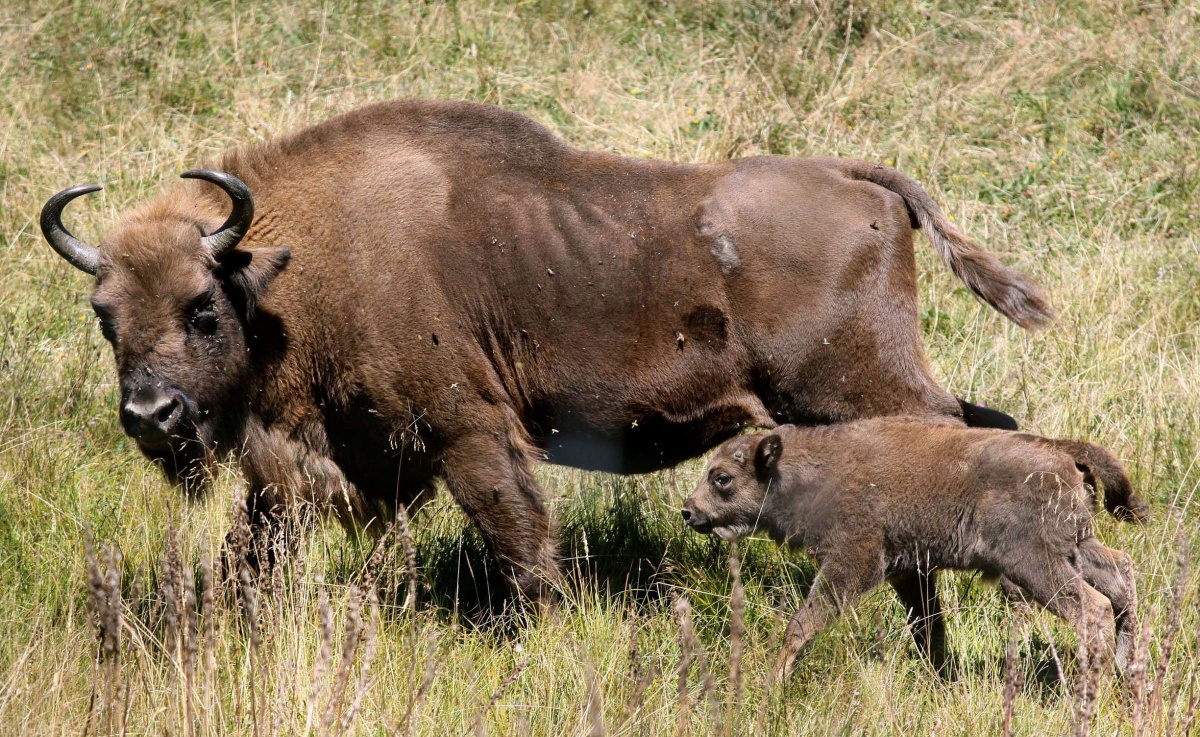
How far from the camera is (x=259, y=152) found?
5590 millimetres

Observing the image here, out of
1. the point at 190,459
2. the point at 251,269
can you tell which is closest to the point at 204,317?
the point at 251,269

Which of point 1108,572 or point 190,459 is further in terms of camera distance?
point 190,459

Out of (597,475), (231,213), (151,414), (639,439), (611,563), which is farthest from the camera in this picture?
(597,475)

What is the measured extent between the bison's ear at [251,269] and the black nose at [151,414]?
1.71ft

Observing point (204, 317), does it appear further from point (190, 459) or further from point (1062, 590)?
point (1062, 590)

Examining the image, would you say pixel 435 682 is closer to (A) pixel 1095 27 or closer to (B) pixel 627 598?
(B) pixel 627 598

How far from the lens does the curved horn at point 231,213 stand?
5.01 metres

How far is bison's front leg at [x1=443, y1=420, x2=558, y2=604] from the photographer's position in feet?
16.9

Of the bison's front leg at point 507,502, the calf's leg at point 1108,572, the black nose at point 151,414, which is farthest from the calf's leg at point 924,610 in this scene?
the black nose at point 151,414

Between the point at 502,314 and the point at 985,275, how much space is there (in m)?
2.11

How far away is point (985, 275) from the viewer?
5234 millimetres

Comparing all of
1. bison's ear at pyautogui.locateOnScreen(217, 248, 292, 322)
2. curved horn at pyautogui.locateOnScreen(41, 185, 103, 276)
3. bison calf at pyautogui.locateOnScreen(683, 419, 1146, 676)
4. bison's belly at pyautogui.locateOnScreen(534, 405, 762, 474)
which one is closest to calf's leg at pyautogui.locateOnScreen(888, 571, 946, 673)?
bison calf at pyautogui.locateOnScreen(683, 419, 1146, 676)

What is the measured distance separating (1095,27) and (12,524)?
9.33 m

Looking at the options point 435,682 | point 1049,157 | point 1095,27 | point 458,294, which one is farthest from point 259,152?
point 1095,27
